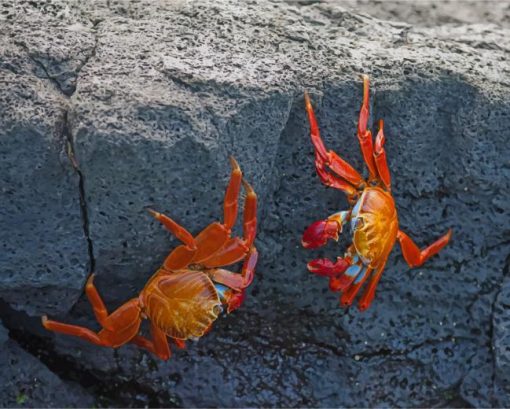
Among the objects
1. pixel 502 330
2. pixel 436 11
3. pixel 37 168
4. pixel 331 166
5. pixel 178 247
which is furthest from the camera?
pixel 436 11

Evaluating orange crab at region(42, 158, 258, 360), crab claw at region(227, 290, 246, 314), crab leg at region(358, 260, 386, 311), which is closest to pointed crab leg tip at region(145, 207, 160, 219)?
orange crab at region(42, 158, 258, 360)

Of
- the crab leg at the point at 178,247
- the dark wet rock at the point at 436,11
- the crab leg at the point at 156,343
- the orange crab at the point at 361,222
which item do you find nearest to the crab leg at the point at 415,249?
the orange crab at the point at 361,222

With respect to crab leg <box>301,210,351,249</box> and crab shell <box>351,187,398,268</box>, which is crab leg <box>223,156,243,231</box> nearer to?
crab leg <box>301,210,351,249</box>

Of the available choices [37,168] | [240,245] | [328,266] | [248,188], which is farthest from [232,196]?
[37,168]

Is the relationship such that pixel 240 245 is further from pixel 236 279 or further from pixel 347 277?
pixel 347 277

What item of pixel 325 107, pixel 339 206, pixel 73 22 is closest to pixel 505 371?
pixel 339 206

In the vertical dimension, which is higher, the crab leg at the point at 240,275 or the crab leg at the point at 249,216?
the crab leg at the point at 249,216

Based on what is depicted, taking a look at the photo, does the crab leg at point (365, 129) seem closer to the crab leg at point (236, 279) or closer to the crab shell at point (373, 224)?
the crab shell at point (373, 224)
